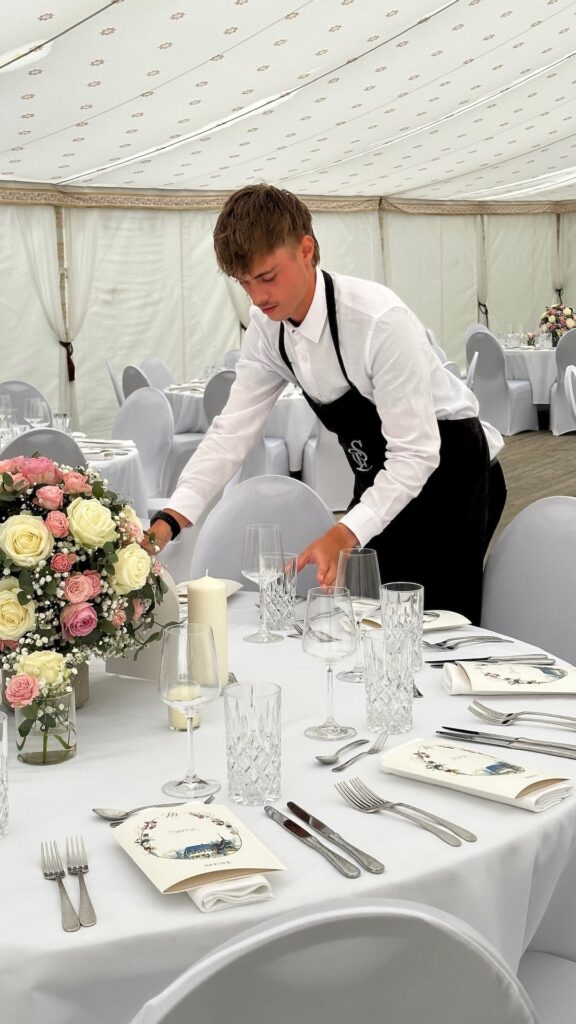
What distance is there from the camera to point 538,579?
271 centimetres

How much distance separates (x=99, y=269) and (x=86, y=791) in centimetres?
932

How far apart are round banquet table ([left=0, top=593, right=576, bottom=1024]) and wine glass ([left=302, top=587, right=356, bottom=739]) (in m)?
0.05

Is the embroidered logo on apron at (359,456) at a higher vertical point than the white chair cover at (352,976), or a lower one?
higher

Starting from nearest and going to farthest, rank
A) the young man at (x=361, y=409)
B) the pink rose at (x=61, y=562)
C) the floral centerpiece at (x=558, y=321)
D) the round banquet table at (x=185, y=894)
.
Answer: the round banquet table at (x=185, y=894)
the pink rose at (x=61, y=562)
the young man at (x=361, y=409)
the floral centerpiece at (x=558, y=321)

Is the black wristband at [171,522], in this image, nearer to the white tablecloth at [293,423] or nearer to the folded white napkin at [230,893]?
the folded white napkin at [230,893]

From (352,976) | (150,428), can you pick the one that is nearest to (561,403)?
(150,428)

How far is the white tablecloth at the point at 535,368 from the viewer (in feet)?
36.5

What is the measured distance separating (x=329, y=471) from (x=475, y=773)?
18.5ft

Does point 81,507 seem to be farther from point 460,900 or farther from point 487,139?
point 487,139

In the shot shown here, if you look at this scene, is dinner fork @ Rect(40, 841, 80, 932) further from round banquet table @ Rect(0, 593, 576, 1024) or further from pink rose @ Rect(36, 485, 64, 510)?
pink rose @ Rect(36, 485, 64, 510)

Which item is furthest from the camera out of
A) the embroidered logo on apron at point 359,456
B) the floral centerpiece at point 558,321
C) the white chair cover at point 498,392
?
the floral centerpiece at point 558,321

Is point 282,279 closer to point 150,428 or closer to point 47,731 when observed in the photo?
point 47,731

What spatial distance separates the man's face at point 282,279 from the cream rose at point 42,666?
989mm

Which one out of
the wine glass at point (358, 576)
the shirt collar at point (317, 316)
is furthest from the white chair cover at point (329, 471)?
the wine glass at point (358, 576)
